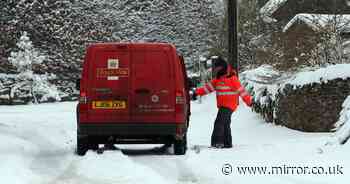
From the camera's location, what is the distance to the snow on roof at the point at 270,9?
39656mm

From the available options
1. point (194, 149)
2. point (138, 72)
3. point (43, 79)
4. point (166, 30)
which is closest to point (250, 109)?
point (194, 149)

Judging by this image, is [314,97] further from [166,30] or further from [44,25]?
[166,30]

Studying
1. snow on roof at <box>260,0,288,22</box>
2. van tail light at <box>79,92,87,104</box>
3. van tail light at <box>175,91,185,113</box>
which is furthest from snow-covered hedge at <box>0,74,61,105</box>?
van tail light at <box>175,91,185,113</box>

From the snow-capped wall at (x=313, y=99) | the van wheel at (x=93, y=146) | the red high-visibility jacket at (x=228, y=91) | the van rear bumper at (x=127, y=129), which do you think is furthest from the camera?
the snow-capped wall at (x=313, y=99)

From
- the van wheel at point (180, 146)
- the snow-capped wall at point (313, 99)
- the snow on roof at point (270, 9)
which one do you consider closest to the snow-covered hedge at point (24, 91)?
the snow on roof at point (270, 9)

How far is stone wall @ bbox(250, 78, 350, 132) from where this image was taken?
14359 millimetres

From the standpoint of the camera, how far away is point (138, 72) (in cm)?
1154

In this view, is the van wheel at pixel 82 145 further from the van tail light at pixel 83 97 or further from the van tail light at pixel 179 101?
the van tail light at pixel 179 101

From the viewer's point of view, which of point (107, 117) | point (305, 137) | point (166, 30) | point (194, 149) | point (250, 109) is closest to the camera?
point (107, 117)

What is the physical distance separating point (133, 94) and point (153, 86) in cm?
35

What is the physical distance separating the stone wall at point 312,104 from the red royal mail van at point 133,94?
4.16 m

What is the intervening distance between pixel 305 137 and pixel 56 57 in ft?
82.7

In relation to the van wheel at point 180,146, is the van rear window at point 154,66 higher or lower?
higher

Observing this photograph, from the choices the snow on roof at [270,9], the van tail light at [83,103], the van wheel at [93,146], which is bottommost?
the van wheel at [93,146]
